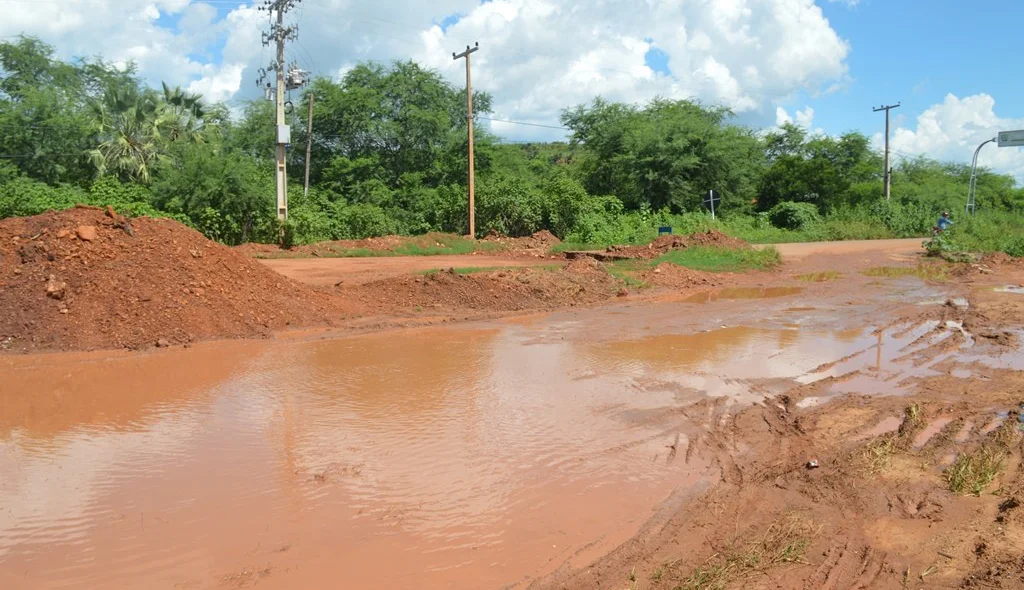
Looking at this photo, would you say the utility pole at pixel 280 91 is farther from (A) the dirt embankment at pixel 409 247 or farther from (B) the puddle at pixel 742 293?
(B) the puddle at pixel 742 293

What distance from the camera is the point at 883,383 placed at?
28.6 feet

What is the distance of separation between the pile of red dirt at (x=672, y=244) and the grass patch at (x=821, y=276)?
3.12 m

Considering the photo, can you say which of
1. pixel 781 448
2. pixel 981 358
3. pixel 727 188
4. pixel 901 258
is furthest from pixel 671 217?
pixel 781 448

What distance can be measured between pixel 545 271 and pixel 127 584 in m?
13.9

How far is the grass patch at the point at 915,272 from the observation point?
71.1ft

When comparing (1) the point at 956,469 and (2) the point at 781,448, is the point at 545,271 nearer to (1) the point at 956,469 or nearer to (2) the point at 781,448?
(2) the point at 781,448

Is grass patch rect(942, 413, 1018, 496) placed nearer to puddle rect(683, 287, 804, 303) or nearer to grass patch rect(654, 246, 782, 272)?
puddle rect(683, 287, 804, 303)

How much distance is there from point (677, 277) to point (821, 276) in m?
5.61

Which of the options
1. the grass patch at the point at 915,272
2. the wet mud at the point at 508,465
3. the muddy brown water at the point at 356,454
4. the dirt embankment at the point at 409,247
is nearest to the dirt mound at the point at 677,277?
the grass patch at the point at 915,272

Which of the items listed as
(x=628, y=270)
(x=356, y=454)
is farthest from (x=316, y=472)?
(x=628, y=270)

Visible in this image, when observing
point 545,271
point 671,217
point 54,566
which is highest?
point 671,217

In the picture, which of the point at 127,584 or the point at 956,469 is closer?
the point at 127,584

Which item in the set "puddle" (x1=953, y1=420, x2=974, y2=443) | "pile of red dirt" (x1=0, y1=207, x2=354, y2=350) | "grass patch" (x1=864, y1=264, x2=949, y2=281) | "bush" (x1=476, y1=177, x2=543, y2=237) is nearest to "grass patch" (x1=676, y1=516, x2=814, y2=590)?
"puddle" (x1=953, y1=420, x2=974, y2=443)

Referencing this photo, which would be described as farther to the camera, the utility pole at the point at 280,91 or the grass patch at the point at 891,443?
the utility pole at the point at 280,91
